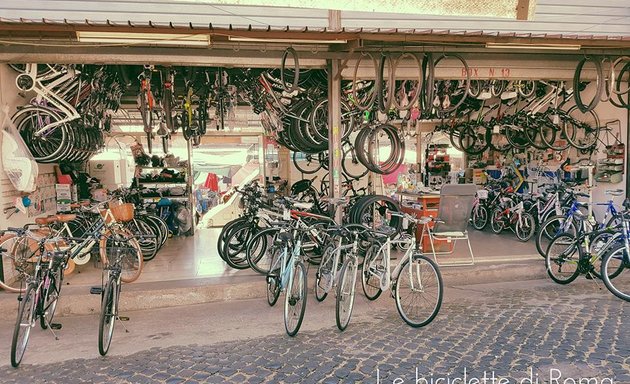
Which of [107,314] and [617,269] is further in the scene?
[617,269]

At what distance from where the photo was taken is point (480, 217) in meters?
10.3

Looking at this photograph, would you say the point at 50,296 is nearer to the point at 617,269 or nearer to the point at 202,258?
the point at 202,258

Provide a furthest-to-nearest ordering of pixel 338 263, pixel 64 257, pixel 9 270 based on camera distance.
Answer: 1. pixel 9 270
2. pixel 338 263
3. pixel 64 257

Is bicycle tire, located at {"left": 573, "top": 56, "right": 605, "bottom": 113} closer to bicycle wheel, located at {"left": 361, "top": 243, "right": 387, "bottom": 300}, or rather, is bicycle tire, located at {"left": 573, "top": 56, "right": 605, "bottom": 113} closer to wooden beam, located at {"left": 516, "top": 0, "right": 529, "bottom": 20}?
wooden beam, located at {"left": 516, "top": 0, "right": 529, "bottom": 20}

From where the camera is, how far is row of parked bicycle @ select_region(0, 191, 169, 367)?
13.3 feet

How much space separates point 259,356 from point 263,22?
4148 millimetres

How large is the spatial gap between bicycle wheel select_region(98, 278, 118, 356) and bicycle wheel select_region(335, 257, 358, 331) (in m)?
2.13

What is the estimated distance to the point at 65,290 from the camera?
556cm

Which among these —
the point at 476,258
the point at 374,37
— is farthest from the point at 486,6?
the point at 476,258

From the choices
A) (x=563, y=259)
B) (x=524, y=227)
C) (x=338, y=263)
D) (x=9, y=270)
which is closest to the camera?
(x=338, y=263)

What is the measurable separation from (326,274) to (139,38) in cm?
335

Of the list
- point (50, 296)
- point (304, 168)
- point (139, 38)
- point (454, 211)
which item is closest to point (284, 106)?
point (139, 38)

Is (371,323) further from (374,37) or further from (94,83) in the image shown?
(94,83)

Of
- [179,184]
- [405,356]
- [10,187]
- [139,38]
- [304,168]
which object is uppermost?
[139,38]
